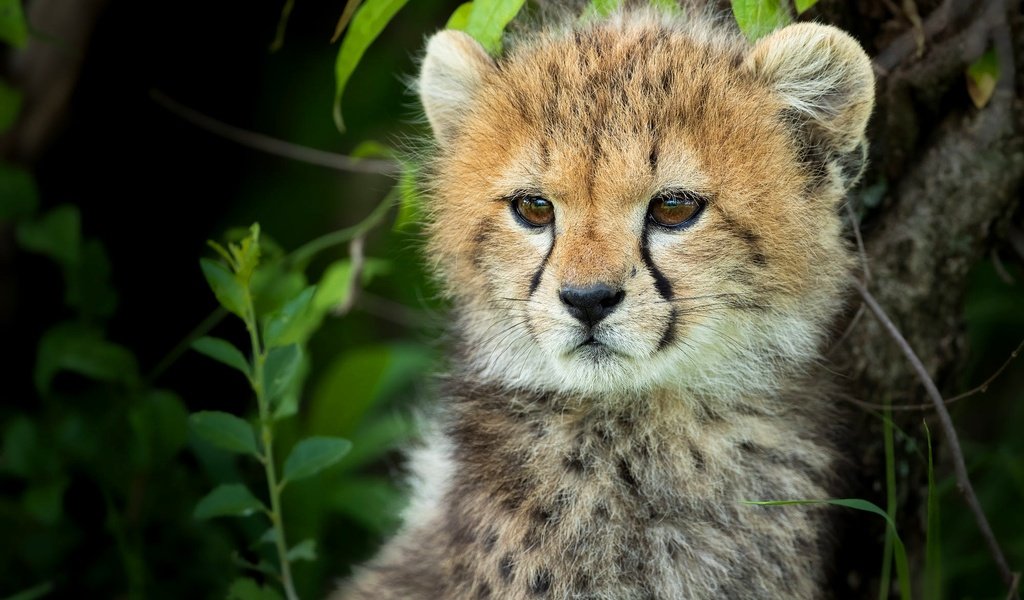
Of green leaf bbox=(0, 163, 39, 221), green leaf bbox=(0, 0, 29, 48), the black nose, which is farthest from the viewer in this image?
green leaf bbox=(0, 163, 39, 221)

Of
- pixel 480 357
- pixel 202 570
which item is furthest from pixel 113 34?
pixel 480 357

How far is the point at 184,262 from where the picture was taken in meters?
6.41

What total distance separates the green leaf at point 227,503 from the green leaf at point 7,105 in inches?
89.5

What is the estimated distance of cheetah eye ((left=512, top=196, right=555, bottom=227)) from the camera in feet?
10.7

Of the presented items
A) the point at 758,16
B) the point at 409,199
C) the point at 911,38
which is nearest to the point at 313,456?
the point at 409,199

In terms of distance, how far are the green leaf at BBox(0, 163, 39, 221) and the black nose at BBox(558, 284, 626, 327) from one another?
3.04m

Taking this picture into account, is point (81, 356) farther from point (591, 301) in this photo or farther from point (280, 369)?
point (591, 301)

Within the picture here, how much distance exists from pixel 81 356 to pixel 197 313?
5.08 ft

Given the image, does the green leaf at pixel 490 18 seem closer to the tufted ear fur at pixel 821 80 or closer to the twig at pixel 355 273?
the tufted ear fur at pixel 821 80

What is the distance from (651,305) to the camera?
3080 millimetres

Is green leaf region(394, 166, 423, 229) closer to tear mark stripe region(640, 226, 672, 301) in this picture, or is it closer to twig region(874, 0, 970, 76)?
tear mark stripe region(640, 226, 672, 301)

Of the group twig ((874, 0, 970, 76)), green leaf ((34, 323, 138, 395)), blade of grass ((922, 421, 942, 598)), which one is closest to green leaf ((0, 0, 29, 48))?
green leaf ((34, 323, 138, 395))

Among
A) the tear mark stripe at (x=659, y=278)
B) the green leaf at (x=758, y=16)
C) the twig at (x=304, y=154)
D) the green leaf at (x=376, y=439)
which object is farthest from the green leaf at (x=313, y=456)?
the green leaf at (x=758, y=16)

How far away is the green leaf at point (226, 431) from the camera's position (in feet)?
12.2
